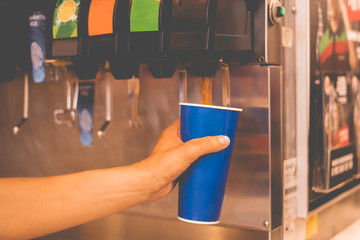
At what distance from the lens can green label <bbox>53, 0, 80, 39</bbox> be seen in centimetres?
107

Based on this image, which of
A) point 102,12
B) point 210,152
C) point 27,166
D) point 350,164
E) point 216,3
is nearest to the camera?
point 210,152

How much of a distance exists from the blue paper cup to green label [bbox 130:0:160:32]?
0.76ft

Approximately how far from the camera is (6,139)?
61.7 inches

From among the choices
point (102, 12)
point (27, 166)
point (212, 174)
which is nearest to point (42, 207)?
point (212, 174)

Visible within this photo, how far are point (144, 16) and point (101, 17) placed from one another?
0.12 metres

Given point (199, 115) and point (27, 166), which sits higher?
point (199, 115)

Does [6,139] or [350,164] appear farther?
[6,139]

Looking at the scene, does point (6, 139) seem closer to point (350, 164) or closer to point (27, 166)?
point (27, 166)

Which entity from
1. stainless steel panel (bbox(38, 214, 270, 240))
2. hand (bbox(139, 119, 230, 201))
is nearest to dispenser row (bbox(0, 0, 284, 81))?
hand (bbox(139, 119, 230, 201))

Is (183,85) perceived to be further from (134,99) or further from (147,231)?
(147,231)

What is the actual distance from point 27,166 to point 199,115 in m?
0.91

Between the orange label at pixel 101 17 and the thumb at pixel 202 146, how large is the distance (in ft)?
1.18

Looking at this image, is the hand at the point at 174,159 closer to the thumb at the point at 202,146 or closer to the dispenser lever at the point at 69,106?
the thumb at the point at 202,146

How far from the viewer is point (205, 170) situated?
821 mm
